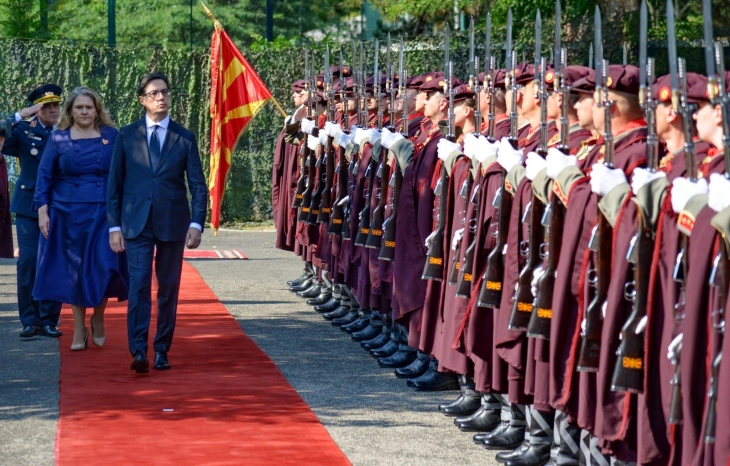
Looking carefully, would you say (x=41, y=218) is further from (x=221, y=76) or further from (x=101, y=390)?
Result: (x=221, y=76)

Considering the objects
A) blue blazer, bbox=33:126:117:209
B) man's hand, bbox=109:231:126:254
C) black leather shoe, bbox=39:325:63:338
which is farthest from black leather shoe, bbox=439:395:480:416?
black leather shoe, bbox=39:325:63:338

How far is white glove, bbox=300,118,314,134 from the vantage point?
34.7 ft

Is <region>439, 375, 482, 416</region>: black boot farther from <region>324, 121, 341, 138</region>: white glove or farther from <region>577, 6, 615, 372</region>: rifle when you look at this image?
<region>324, 121, 341, 138</region>: white glove

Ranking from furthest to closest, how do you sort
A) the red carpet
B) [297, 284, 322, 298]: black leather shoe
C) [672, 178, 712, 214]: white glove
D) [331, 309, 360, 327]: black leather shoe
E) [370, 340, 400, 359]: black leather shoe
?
1. [297, 284, 322, 298]: black leather shoe
2. [331, 309, 360, 327]: black leather shoe
3. [370, 340, 400, 359]: black leather shoe
4. the red carpet
5. [672, 178, 712, 214]: white glove

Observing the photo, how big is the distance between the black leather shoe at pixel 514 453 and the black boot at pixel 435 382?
1591 mm

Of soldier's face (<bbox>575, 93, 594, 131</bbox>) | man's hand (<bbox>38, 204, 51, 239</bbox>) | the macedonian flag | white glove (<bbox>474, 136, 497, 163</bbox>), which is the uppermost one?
the macedonian flag

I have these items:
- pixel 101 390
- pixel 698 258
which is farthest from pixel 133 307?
pixel 698 258

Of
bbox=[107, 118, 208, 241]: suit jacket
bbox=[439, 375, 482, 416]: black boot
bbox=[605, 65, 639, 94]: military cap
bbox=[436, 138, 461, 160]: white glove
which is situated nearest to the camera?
bbox=[605, 65, 639, 94]: military cap

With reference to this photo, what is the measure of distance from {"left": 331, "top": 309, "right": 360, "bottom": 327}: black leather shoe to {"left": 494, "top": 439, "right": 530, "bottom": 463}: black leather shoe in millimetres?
3953

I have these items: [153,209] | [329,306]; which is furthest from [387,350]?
[329,306]

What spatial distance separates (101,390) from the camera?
716 centimetres

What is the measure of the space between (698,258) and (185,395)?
3.72m

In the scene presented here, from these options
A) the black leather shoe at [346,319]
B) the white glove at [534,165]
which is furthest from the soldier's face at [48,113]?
the white glove at [534,165]

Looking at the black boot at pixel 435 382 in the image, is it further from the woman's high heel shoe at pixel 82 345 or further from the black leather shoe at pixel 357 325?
the woman's high heel shoe at pixel 82 345
